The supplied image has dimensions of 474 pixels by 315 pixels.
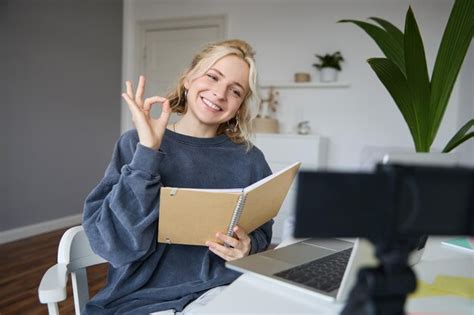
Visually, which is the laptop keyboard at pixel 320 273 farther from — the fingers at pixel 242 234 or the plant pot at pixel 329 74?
the plant pot at pixel 329 74

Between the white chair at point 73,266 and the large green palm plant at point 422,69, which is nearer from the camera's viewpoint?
the white chair at point 73,266

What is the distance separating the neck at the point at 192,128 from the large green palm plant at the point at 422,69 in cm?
77

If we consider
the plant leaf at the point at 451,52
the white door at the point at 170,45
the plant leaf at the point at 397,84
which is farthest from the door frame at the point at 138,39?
the plant leaf at the point at 451,52

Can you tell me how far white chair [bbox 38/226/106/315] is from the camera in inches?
30.0

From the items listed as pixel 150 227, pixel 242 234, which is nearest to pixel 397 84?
pixel 242 234

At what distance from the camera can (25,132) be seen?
10.5ft

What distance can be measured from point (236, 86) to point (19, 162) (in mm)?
2761

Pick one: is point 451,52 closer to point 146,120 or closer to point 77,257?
point 146,120

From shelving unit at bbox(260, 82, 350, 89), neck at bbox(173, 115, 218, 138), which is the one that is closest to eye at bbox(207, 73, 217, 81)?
neck at bbox(173, 115, 218, 138)

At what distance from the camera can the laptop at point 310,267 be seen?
0.59 m

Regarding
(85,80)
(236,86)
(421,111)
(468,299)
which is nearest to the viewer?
(468,299)

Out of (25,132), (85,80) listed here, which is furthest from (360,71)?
(25,132)

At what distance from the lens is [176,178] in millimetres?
1053

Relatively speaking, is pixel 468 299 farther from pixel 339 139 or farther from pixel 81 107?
pixel 81 107
